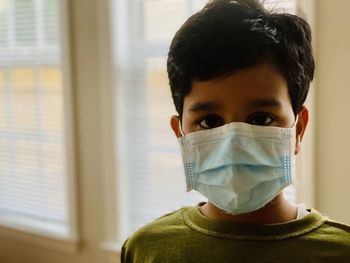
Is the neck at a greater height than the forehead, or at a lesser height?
lesser

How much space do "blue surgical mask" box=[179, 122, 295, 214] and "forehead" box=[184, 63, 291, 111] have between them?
0.16ft

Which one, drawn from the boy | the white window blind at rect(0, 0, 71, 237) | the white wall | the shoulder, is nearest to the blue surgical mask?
the boy

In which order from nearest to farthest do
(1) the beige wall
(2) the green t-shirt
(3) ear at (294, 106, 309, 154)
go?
(2) the green t-shirt → (3) ear at (294, 106, 309, 154) → (1) the beige wall

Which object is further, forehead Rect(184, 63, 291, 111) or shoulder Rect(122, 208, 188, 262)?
shoulder Rect(122, 208, 188, 262)

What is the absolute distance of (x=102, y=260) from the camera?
8.45 ft

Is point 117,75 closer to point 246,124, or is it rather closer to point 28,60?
point 28,60

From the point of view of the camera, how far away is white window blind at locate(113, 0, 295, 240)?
2.31 metres

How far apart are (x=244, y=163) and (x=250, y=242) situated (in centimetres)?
15

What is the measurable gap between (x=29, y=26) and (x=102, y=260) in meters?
1.35

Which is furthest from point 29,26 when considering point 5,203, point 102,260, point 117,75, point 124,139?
point 102,260

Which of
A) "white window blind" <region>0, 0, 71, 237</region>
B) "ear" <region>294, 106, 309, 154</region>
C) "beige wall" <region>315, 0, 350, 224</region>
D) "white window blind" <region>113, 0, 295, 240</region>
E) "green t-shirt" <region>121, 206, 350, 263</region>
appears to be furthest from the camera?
"white window blind" <region>0, 0, 71, 237</region>

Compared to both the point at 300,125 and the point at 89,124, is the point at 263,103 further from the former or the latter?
the point at 89,124

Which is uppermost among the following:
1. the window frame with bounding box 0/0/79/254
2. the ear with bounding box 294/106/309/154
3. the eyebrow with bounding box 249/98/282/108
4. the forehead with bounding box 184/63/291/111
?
the forehead with bounding box 184/63/291/111

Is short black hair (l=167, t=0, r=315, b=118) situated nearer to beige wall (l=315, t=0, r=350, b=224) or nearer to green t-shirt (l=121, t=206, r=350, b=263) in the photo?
green t-shirt (l=121, t=206, r=350, b=263)
